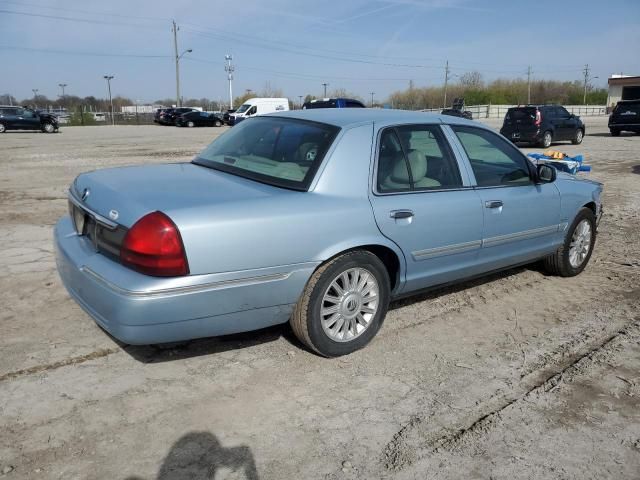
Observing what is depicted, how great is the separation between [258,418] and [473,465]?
110cm

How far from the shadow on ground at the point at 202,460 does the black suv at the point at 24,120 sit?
A: 3301 cm

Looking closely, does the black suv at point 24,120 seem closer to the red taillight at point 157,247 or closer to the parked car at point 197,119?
the parked car at point 197,119

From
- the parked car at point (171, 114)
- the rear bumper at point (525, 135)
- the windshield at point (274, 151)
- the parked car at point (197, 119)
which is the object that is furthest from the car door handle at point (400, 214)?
the parked car at point (171, 114)

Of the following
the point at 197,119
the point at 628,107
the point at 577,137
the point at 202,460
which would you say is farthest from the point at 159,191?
the point at 197,119

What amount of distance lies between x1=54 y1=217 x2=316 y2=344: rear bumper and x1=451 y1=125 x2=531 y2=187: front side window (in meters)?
1.80

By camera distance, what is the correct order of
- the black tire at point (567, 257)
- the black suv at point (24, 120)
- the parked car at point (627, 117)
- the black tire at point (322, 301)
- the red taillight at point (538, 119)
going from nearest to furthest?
1. the black tire at point (322, 301)
2. the black tire at point (567, 257)
3. the red taillight at point (538, 119)
4. the parked car at point (627, 117)
5. the black suv at point (24, 120)

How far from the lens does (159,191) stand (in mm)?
3270

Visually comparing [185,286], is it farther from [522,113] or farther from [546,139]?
[546,139]

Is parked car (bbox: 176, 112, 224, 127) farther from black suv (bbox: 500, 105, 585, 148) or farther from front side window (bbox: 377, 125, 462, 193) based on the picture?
front side window (bbox: 377, 125, 462, 193)

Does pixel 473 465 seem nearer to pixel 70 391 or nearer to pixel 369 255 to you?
pixel 369 255

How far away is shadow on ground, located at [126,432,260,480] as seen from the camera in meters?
2.51

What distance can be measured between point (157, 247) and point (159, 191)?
0.51 m

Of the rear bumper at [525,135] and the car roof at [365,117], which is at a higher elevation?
the car roof at [365,117]

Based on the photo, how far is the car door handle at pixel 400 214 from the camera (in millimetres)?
3672
